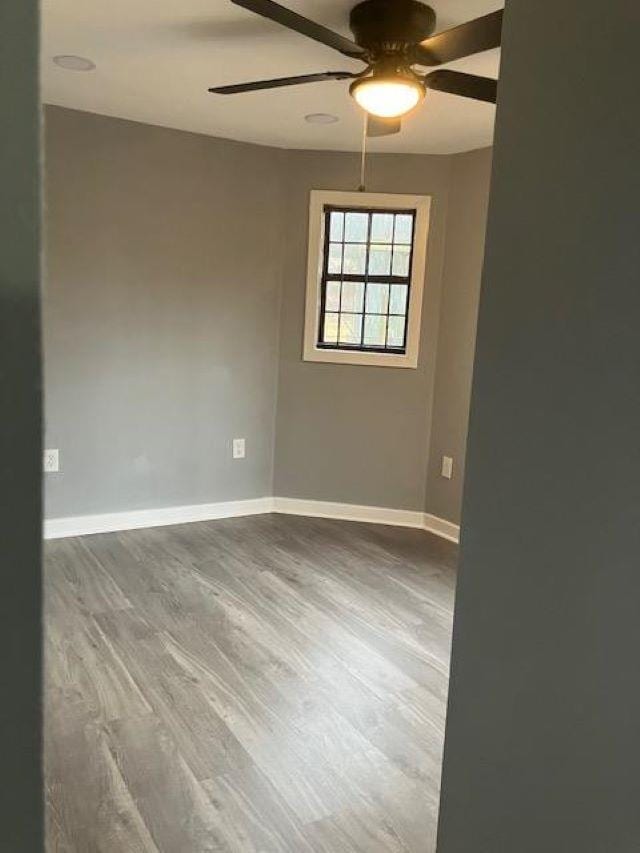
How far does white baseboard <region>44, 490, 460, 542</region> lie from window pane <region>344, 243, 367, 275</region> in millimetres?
1539

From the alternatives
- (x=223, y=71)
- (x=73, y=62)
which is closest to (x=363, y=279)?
(x=223, y=71)

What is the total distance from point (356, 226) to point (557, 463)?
3.62 metres

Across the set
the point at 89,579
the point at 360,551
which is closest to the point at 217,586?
the point at 89,579

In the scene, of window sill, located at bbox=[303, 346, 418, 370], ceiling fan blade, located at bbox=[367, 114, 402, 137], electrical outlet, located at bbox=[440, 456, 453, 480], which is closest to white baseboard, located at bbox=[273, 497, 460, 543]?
electrical outlet, located at bbox=[440, 456, 453, 480]

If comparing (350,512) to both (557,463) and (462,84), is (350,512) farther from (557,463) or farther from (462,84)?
(557,463)

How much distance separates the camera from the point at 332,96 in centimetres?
328

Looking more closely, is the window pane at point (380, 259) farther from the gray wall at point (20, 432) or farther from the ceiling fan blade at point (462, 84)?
the gray wall at point (20, 432)

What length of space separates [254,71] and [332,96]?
43 cm

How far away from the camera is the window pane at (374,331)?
4.63 metres

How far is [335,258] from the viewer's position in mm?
4570

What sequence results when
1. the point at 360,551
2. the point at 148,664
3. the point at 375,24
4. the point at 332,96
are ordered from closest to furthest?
the point at 375,24 < the point at 148,664 < the point at 332,96 < the point at 360,551

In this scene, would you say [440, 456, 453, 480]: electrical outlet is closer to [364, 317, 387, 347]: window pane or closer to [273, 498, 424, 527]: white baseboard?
[273, 498, 424, 527]: white baseboard

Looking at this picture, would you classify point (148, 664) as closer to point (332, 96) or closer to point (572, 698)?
point (572, 698)

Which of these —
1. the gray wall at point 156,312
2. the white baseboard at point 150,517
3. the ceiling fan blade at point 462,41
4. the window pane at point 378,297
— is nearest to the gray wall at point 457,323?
the window pane at point 378,297
